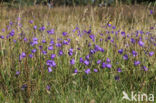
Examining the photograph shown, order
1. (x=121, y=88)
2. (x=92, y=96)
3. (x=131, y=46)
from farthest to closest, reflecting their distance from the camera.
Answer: (x=131, y=46), (x=121, y=88), (x=92, y=96)

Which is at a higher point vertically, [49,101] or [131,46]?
[131,46]

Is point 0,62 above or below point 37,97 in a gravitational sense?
above

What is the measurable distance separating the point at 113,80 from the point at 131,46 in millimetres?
552

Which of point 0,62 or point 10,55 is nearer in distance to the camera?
point 0,62

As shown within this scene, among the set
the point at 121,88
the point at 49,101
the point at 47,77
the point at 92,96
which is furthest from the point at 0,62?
the point at 121,88

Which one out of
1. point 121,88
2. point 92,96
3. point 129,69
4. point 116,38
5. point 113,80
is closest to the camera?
point 92,96

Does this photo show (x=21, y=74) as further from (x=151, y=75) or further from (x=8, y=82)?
(x=151, y=75)

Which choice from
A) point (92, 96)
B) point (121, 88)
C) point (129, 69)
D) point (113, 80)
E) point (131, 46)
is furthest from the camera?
point (131, 46)

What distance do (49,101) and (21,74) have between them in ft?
→ 1.34

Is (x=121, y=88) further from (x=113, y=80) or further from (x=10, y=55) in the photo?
(x=10, y=55)

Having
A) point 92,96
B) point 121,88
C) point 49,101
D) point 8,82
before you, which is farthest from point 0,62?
point 121,88

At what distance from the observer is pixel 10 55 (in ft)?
7.54

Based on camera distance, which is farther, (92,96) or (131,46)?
(131,46)

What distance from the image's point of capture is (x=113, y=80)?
2004mm
